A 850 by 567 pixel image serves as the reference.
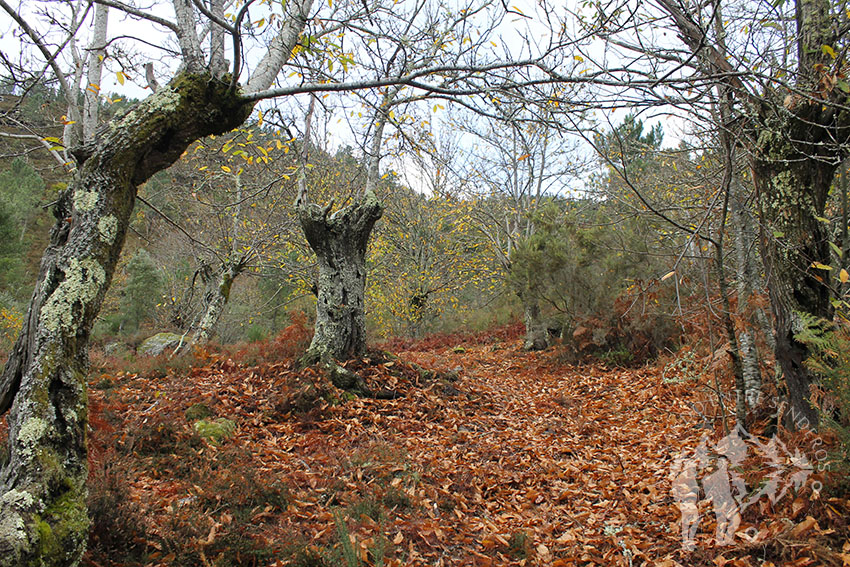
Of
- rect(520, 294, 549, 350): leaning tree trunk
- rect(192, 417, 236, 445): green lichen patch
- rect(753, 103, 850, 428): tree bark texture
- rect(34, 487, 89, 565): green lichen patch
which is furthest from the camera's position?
rect(520, 294, 549, 350): leaning tree trunk

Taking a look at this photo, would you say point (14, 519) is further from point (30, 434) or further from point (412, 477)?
point (412, 477)

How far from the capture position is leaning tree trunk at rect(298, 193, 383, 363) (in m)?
6.45

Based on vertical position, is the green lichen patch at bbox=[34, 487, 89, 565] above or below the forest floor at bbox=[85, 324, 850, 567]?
above

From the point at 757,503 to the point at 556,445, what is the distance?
2.16 meters

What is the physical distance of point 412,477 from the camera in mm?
3957

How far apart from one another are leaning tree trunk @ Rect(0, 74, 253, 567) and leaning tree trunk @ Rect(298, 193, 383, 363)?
11.8 ft

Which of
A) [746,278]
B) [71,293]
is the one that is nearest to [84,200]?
[71,293]

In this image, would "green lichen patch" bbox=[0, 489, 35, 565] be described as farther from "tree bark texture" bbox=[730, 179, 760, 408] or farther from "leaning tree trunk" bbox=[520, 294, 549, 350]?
"leaning tree trunk" bbox=[520, 294, 549, 350]

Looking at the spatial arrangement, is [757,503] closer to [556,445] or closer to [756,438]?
[756,438]

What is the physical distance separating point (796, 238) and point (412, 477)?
139 inches

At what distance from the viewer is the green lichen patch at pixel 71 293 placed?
2.29 m

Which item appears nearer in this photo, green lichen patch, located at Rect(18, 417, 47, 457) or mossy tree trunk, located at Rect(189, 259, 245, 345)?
green lichen patch, located at Rect(18, 417, 47, 457)

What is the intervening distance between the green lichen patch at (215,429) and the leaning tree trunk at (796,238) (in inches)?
194

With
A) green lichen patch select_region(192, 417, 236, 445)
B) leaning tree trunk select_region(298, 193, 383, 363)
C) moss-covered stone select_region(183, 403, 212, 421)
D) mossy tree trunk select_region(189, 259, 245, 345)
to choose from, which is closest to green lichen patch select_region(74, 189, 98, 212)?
green lichen patch select_region(192, 417, 236, 445)
